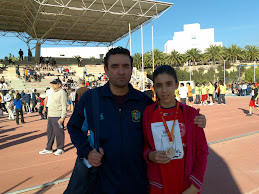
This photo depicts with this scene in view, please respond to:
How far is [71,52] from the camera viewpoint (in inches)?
2389

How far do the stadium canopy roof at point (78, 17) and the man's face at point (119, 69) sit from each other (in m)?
25.4

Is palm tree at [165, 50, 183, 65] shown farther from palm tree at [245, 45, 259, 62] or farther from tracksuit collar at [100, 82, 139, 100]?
tracksuit collar at [100, 82, 139, 100]

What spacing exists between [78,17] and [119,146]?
34.4 metres

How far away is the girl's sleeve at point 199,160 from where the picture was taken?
5.81ft

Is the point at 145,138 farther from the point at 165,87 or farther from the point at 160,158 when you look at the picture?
the point at 165,87

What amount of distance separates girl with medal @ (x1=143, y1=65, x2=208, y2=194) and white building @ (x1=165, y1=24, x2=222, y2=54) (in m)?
107

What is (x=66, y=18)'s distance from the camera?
3306 cm

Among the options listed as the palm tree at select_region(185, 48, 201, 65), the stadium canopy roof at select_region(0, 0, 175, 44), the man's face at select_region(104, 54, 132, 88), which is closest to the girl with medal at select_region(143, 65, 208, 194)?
the man's face at select_region(104, 54, 132, 88)

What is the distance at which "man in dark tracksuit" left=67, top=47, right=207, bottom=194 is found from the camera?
1862mm

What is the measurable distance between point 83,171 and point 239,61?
7631 cm

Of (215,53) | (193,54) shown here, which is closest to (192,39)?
(193,54)

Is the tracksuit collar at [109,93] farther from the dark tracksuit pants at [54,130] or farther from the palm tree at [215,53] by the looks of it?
the palm tree at [215,53]

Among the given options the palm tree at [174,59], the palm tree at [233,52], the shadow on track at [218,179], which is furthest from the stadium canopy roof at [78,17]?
the palm tree at [233,52]

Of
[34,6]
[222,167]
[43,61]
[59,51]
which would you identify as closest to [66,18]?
[34,6]
